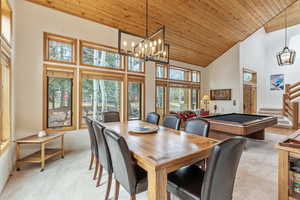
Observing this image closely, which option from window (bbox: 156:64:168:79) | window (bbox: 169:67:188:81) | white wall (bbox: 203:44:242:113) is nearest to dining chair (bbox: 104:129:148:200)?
window (bbox: 156:64:168:79)

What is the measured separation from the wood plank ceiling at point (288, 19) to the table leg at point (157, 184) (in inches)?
347

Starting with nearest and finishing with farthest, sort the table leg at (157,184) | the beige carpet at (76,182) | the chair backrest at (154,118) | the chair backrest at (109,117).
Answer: the table leg at (157,184)
the beige carpet at (76,182)
the chair backrest at (154,118)
the chair backrest at (109,117)

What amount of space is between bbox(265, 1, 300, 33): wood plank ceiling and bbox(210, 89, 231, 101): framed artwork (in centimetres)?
429

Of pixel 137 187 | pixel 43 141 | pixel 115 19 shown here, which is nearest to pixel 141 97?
pixel 115 19

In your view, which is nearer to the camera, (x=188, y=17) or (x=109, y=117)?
(x=109, y=117)

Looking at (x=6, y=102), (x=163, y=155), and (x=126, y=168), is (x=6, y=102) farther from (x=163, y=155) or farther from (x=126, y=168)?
(x=163, y=155)

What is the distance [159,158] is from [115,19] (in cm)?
408

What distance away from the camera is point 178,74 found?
6.71 m

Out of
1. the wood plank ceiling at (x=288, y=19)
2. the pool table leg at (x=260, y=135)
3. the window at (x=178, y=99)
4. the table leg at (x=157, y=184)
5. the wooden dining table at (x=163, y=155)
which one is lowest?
the pool table leg at (x=260, y=135)

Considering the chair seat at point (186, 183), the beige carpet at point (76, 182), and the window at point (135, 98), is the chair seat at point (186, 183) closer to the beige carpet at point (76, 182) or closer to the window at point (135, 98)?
the beige carpet at point (76, 182)

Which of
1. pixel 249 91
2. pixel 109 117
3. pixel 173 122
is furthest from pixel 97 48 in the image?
pixel 249 91

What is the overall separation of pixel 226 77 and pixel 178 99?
2674 mm

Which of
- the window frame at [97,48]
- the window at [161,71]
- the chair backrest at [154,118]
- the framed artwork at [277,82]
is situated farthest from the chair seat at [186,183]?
the framed artwork at [277,82]

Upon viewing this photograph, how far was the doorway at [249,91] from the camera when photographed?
6.77m
